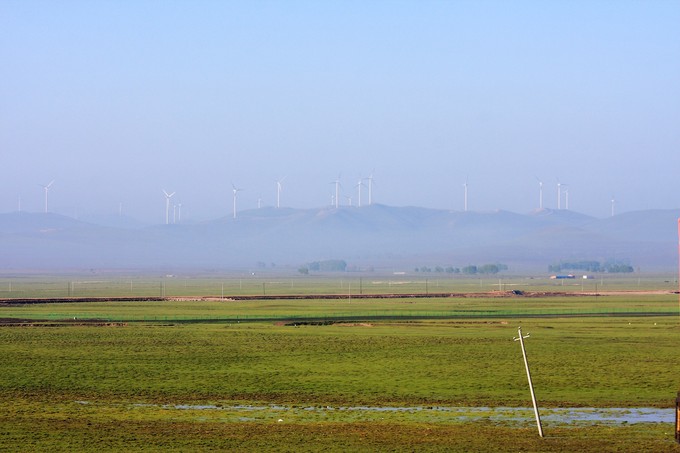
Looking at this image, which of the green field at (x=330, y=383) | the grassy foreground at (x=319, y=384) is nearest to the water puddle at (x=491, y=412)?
the green field at (x=330, y=383)

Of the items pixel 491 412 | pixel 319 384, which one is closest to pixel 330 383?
pixel 319 384

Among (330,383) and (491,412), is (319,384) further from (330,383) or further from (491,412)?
(491,412)

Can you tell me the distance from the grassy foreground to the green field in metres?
0.09

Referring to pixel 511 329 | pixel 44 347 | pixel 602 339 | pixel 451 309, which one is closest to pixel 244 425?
pixel 44 347

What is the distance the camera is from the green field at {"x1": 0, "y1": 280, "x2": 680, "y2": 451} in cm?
3625

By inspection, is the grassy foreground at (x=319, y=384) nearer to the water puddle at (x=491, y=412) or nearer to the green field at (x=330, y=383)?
the green field at (x=330, y=383)

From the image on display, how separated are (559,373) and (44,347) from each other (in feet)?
101

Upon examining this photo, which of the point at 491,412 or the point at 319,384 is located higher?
the point at 319,384

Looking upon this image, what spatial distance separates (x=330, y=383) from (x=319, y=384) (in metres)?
0.58

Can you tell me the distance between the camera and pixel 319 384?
51.2 m

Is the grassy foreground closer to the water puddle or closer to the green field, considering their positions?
the green field

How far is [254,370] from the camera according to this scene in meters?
56.5

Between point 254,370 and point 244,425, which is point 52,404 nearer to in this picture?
point 244,425

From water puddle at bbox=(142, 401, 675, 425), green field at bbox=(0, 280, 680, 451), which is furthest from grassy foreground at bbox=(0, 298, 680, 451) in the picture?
water puddle at bbox=(142, 401, 675, 425)
